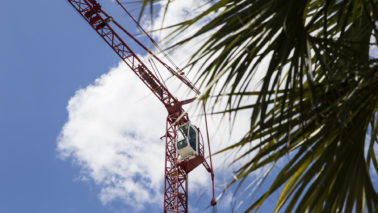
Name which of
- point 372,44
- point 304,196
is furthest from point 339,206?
point 372,44

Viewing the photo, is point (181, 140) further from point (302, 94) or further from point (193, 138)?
point (302, 94)

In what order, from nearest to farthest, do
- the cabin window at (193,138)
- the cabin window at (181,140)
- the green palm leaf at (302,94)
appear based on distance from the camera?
1. the green palm leaf at (302,94)
2. the cabin window at (193,138)
3. the cabin window at (181,140)

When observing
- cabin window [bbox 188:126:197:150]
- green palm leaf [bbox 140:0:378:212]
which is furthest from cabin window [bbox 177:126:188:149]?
green palm leaf [bbox 140:0:378:212]

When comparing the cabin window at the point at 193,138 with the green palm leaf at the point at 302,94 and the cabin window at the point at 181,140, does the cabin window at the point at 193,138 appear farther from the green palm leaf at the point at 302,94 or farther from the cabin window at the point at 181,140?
the green palm leaf at the point at 302,94

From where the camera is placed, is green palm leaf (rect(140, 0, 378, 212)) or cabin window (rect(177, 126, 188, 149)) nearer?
green palm leaf (rect(140, 0, 378, 212))

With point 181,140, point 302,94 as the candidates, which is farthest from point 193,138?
point 302,94

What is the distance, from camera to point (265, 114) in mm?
1661

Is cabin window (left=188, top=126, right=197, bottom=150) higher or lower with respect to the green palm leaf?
higher

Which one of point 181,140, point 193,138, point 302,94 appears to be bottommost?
point 302,94

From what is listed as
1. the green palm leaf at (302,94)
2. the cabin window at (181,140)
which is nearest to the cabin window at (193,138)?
the cabin window at (181,140)

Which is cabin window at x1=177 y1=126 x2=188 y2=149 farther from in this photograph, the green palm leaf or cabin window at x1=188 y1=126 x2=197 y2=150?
the green palm leaf

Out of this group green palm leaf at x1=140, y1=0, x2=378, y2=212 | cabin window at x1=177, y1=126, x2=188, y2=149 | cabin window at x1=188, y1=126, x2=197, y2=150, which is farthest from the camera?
cabin window at x1=177, y1=126, x2=188, y2=149

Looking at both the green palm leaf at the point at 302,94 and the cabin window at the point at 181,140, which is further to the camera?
the cabin window at the point at 181,140

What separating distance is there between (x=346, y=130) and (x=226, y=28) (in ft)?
1.78
